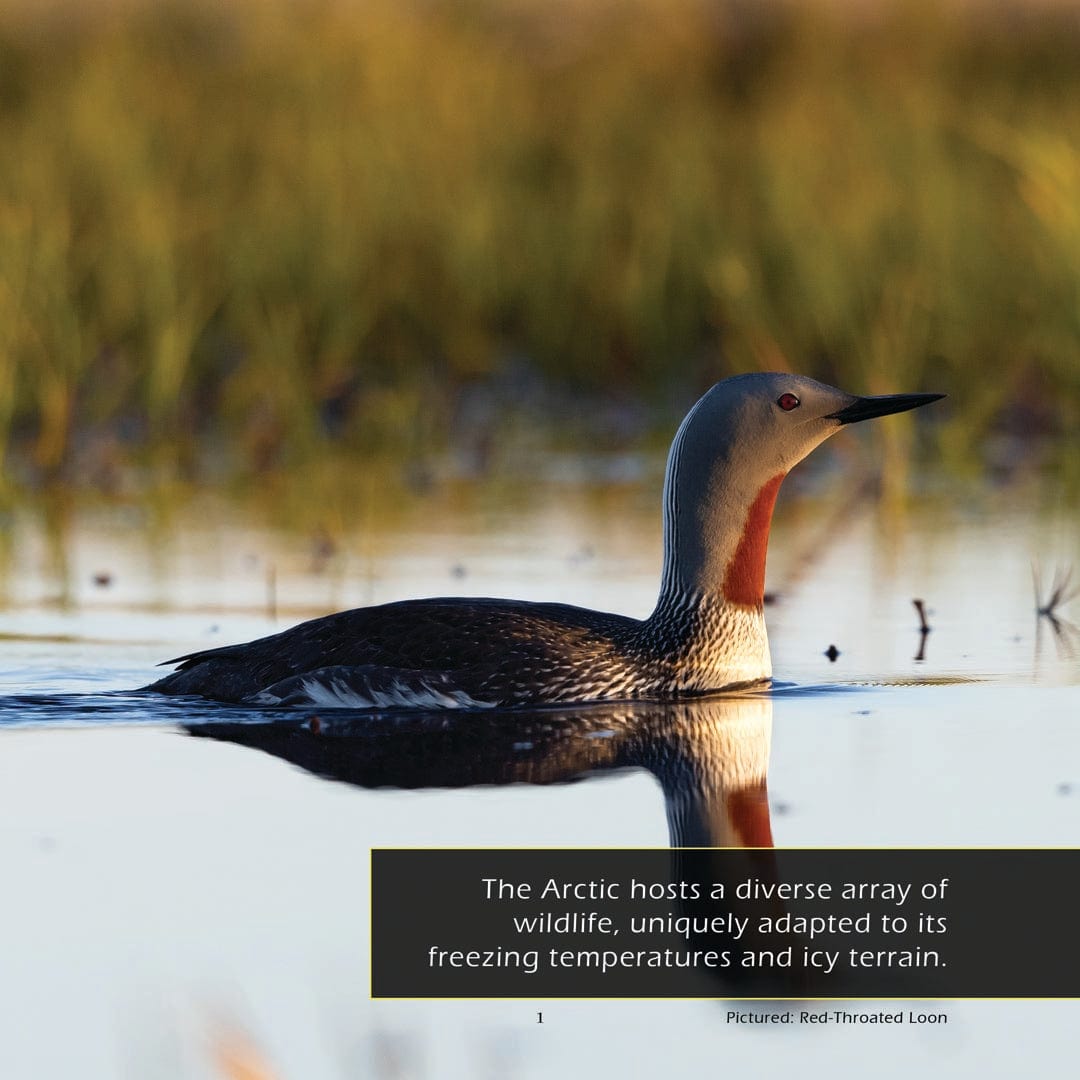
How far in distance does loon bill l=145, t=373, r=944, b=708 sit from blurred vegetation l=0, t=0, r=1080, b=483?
387 cm

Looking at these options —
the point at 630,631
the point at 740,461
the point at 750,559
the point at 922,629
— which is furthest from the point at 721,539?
the point at 922,629

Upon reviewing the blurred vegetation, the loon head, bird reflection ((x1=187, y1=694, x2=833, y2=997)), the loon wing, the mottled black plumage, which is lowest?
bird reflection ((x1=187, y1=694, x2=833, y2=997))

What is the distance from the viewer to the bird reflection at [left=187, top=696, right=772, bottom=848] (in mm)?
5816

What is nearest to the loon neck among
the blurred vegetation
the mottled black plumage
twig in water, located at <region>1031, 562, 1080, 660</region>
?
the mottled black plumage

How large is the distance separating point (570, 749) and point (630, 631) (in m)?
0.81

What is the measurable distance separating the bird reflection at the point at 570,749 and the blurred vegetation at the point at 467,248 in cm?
430

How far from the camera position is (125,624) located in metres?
8.23

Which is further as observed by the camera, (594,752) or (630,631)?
(630,631)

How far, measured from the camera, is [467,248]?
13.8 meters
